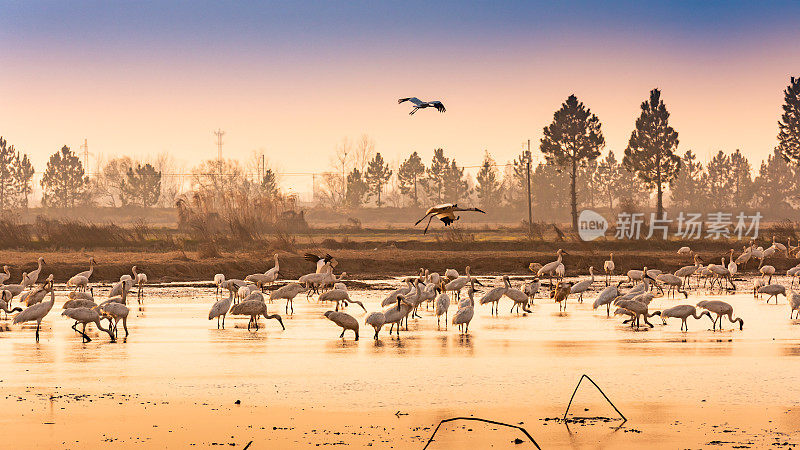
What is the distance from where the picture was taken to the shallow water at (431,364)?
14.9 metres

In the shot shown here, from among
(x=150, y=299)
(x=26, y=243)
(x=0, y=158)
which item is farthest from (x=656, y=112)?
(x=0, y=158)

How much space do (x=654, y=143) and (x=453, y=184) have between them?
69.7m

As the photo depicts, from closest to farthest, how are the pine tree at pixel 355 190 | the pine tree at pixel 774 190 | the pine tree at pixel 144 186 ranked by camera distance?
the pine tree at pixel 355 190
the pine tree at pixel 144 186
the pine tree at pixel 774 190

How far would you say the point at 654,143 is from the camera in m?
97.2

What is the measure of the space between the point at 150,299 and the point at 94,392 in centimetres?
1707

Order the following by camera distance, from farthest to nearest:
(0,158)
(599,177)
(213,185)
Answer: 1. (599,177)
2. (213,185)
3. (0,158)

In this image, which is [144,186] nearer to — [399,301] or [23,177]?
[23,177]

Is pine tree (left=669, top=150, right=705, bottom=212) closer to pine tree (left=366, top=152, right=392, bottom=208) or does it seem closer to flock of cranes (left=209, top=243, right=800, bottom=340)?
pine tree (left=366, top=152, right=392, bottom=208)

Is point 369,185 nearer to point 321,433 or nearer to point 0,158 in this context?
point 0,158

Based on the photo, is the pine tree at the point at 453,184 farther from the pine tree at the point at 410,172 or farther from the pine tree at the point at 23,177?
the pine tree at the point at 23,177

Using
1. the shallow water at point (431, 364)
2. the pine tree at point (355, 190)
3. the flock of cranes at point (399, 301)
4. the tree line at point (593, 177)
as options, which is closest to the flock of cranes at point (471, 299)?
the flock of cranes at point (399, 301)

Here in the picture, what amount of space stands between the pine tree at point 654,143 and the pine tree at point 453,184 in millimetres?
67180

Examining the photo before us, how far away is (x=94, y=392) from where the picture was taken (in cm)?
1516

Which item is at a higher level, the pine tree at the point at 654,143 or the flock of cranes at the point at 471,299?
the pine tree at the point at 654,143
